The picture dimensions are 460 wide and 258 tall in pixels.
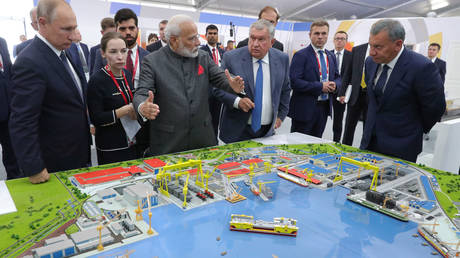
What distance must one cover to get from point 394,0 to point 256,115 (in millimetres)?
13248

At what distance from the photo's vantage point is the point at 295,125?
4582 millimetres

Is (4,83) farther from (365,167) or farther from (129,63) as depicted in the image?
(365,167)

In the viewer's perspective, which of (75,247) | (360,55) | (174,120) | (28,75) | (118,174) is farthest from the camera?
(360,55)

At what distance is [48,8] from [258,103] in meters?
2.07

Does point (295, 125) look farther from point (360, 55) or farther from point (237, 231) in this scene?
point (237, 231)

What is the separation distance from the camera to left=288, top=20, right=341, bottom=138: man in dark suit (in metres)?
4.29

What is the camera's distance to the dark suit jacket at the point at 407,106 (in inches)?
107

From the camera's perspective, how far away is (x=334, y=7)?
1373 cm

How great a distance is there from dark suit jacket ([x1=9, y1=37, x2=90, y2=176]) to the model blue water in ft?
3.26

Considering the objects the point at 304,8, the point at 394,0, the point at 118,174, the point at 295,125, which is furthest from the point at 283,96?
the point at 394,0

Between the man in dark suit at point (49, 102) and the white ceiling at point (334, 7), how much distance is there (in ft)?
33.4

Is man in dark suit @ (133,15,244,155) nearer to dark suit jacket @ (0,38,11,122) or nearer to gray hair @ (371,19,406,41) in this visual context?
gray hair @ (371,19,406,41)

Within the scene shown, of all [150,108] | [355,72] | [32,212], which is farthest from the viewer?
[355,72]

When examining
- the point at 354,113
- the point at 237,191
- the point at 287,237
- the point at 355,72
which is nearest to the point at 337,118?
the point at 354,113
